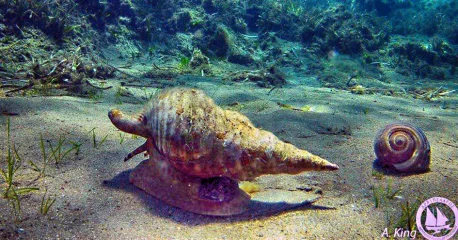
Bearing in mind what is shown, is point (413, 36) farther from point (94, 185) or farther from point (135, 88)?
point (94, 185)

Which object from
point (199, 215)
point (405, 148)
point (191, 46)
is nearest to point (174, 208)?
point (199, 215)

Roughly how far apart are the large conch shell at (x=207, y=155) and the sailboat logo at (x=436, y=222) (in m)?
0.82

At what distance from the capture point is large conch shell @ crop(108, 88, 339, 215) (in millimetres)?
2439

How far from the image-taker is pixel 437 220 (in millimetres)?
2361

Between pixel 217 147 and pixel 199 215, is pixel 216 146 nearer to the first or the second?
pixel 217 147

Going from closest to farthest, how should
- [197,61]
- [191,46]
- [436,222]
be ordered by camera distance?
[436,222], [197,61], [191,46]

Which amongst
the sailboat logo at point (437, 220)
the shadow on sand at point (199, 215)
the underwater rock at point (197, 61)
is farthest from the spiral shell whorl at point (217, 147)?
the underwater rock at point (197, 61)

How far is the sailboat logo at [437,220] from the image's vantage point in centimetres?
224

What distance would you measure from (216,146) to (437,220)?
6.26 ft

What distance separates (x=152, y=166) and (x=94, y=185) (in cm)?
58

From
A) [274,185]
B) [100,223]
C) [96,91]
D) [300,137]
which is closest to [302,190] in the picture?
[274,185]

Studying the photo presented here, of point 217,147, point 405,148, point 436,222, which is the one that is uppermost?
point 405,148

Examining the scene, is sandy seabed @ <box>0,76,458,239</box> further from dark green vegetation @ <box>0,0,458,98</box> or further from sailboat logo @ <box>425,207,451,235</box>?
dark green vegetation @ <box>0,0,458,98</box>

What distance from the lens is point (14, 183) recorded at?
100 inches
